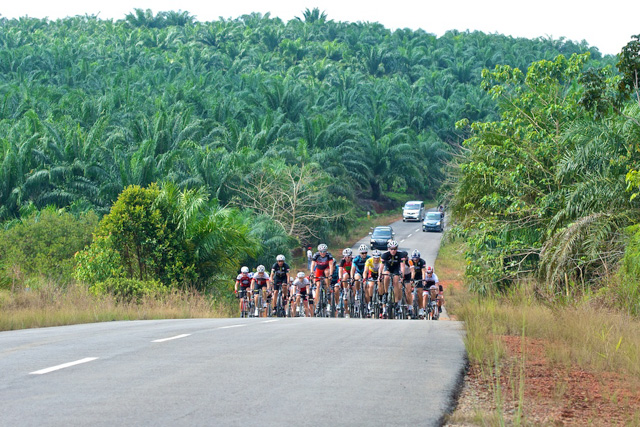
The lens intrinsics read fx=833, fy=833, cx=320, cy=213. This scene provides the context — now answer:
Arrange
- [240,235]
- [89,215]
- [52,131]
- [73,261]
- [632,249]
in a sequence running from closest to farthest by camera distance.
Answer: [632,249], [240,235], [73,261], [89,215], [52,131]

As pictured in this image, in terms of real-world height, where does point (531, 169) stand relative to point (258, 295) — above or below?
above

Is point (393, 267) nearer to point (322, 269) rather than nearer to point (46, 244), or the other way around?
point (322, 269)

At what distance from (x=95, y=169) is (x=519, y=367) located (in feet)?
122

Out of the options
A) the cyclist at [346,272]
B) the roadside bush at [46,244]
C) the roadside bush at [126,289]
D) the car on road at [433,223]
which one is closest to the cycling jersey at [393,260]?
the cyclist at [346,272]

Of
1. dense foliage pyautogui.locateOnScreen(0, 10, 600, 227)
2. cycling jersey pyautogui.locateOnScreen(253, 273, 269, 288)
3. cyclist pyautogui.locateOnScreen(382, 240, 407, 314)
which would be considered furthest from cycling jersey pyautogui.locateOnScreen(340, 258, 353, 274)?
dense foliage pyautogui.locateOnScreen(0, 10, 600, 227)

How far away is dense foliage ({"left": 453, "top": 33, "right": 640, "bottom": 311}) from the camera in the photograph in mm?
18906

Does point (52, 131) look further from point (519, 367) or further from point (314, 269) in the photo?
point (519, 367)

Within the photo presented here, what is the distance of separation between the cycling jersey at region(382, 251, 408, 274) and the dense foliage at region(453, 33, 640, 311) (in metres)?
3.47

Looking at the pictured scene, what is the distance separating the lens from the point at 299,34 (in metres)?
161

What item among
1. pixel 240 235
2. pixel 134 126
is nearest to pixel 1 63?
pixel 134 126

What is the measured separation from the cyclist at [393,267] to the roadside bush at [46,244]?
588 inches

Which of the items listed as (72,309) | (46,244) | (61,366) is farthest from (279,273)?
(61,366)

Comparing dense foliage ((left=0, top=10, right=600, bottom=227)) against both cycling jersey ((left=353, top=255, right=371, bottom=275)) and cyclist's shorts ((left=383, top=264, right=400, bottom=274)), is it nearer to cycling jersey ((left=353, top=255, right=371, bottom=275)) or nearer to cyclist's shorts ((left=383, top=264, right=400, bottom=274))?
cycling jersey ((left=353, top=255, right=371, bottom=275))

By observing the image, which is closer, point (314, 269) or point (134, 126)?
point (314, 269)
